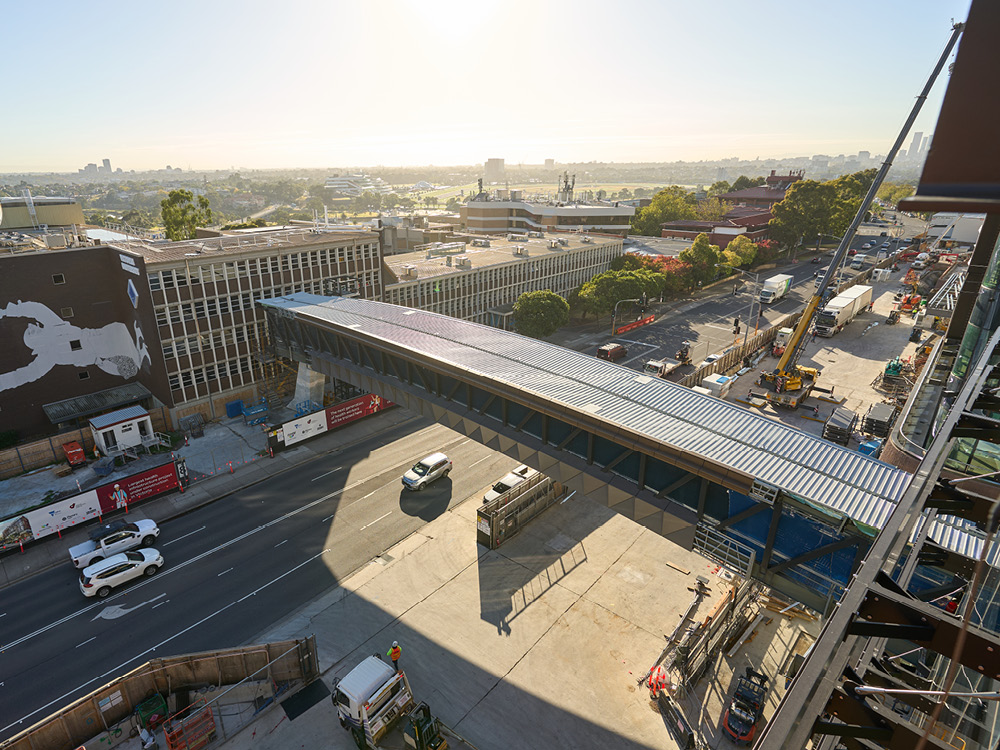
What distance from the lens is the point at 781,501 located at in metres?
17.0

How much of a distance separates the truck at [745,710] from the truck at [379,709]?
1099 cm

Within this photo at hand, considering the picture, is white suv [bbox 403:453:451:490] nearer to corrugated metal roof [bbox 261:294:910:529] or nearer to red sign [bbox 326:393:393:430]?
red sign [bbox 326:393:393:430]

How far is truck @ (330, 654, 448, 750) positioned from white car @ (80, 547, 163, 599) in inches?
596

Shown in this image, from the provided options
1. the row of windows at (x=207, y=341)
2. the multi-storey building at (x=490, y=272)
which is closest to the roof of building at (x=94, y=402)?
the row of windows at (x=207, y=341)

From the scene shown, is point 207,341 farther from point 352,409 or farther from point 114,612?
point 114,612

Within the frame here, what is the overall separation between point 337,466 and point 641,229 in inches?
4340

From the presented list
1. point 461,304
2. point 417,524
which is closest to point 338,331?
point 417,524

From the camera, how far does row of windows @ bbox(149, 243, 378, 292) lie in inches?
1619

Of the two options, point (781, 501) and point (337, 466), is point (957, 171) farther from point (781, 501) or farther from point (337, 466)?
point (337, 466)

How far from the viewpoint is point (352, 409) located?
45406 millimetres

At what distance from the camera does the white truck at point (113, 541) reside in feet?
96.8

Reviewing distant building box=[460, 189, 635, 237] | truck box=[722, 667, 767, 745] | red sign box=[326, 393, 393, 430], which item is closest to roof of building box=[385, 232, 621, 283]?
red sign box=[326, 393, 393, 430]

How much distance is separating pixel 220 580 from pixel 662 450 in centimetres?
2459

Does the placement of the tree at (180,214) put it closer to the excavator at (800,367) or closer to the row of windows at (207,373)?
the row of windows at (207,373)
